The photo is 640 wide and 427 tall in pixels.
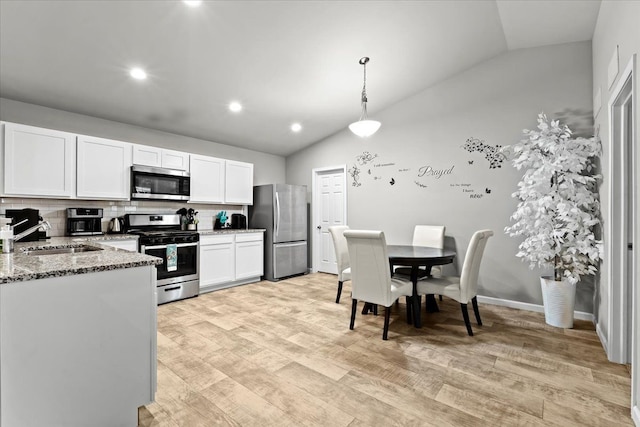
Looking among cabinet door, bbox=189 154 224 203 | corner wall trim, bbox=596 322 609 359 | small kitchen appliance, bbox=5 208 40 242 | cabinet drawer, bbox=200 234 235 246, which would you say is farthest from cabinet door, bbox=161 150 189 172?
corner wall trim, bbox=596 322 609 359

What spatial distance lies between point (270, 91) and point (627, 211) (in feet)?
12.2

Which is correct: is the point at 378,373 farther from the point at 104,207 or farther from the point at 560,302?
the point at 104,207

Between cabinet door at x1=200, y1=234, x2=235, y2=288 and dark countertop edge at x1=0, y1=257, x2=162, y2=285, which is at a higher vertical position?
dark countertop edge at x1=0, y1=257, x2=162, y2=285

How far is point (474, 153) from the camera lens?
393cm

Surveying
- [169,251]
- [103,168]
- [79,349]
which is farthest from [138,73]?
[79,349]

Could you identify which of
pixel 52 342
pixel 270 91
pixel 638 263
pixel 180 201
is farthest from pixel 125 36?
pixel 638 263

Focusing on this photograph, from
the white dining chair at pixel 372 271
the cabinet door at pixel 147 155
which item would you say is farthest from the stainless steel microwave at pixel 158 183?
the white dining chair at pixel 372 271

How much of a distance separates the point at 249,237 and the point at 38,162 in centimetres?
266

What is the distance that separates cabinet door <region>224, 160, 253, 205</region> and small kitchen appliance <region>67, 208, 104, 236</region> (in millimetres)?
1710

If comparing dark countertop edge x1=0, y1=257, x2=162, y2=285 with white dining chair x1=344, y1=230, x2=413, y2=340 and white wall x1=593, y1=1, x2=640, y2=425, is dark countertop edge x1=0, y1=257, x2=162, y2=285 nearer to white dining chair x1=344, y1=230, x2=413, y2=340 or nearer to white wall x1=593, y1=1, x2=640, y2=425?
white dining chair x1=344, y1=230, x2=413, y2=340

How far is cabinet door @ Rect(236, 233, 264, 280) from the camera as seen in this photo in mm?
4719

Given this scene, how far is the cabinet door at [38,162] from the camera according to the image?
2936 mm

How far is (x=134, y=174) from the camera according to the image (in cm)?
375

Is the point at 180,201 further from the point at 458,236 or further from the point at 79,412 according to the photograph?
the point at 458,236
